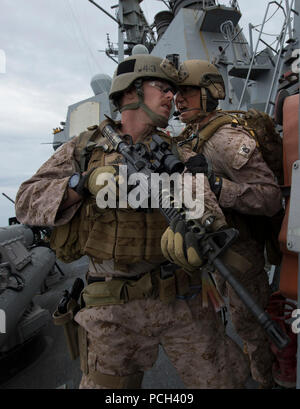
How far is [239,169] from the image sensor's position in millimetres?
1612

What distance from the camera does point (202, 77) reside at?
199cm

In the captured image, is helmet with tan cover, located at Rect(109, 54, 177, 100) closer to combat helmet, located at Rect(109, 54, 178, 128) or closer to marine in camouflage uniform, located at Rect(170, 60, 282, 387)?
combat helmet, located at Rect(109, 54, 178, 128)

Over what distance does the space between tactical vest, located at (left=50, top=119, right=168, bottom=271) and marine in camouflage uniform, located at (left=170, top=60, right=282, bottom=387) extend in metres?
0.40

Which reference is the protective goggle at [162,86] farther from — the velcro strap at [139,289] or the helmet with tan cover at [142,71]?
the velcro strap at [139,289]

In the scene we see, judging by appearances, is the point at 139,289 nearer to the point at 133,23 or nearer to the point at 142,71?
the point at 142,71

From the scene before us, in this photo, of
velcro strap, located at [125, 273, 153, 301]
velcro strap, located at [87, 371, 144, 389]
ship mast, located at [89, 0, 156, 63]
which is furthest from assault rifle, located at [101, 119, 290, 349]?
ship mast, located at [89, 0, 156, 63]

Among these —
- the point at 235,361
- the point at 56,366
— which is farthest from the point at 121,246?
the point at 56,366

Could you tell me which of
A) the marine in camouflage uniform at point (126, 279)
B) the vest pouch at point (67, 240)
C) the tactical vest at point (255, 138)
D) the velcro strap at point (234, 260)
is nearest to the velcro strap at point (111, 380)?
the marine in camouflage uniform at point (126, 279)

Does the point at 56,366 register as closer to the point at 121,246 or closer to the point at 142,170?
the point at 121,246

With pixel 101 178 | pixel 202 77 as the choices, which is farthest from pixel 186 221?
pixel 202 77

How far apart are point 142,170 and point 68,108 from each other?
11.1 meters

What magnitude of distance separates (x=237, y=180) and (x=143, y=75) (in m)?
0.82

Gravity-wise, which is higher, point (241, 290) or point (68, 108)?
point (68, 108)

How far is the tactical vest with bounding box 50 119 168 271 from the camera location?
1302mm
